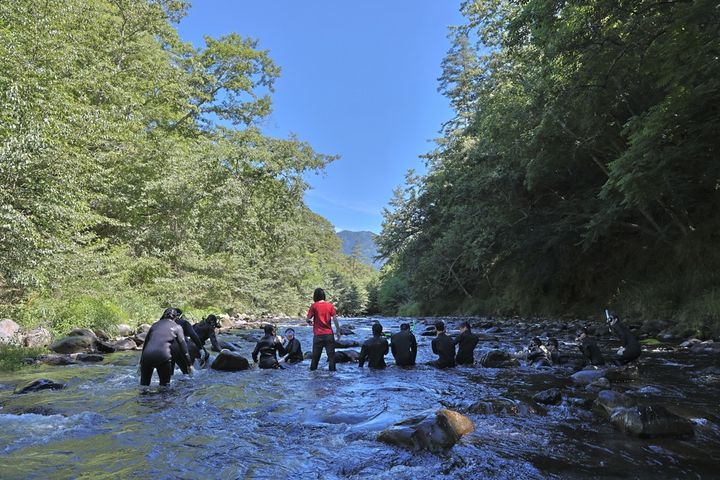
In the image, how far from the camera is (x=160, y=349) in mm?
7652

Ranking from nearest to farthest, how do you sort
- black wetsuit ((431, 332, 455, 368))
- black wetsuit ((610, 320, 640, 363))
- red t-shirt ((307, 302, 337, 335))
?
black wetsuit ((610, 320, 640, 363)), red t-shirt ((307, 302, 337, 335)), black wetsuit ((431, 332, 455, 368))

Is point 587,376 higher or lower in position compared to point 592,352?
lower

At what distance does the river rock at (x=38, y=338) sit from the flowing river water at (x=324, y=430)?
3.03m

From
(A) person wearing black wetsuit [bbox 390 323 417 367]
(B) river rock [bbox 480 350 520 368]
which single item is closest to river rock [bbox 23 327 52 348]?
(A) person wearing black wetsuit [bbox 390 323 417 367]

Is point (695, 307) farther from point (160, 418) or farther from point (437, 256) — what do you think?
point (437, 256)

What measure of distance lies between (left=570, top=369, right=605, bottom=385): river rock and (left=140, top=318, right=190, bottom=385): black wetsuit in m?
7.13

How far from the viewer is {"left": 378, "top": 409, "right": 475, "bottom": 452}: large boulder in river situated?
→ 4504mm

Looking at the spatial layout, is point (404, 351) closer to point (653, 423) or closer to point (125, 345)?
point (653, 423)

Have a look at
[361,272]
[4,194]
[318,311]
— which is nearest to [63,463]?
[318,311]

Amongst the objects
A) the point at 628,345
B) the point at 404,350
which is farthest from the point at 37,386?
the point at 628,345

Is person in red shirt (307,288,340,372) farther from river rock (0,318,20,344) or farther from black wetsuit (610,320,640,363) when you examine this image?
river rock (0,318,20,344)

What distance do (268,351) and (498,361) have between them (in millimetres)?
5498

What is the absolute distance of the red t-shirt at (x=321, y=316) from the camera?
9.62 meters

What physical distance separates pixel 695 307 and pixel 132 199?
901 inches
